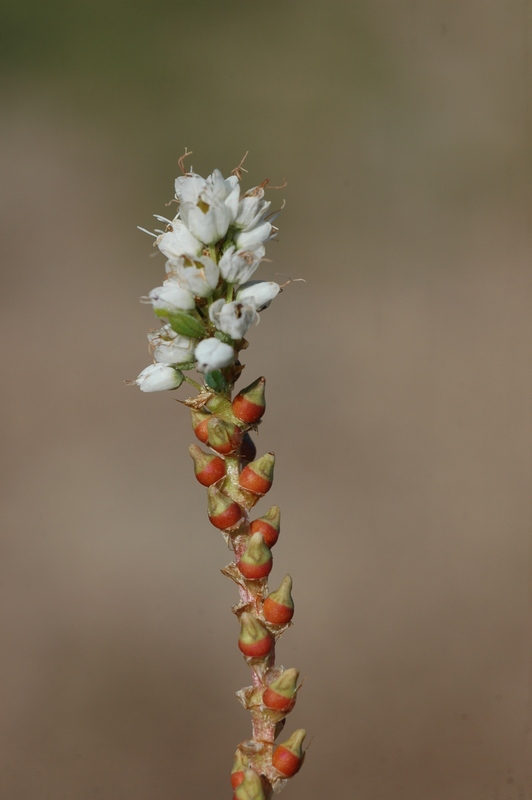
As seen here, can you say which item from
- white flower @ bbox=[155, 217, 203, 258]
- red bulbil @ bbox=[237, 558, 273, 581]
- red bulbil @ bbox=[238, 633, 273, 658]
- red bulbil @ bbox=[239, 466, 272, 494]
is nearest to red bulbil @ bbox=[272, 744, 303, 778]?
red bulbil @ bbox=[238, 633, 273, 658]

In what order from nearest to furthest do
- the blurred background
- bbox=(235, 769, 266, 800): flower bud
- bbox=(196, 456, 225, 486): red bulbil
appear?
bbox=(235, 769, 266, 800): flower bud < bbox=(196, 456, 225, 486): red bulbil < the blurred background

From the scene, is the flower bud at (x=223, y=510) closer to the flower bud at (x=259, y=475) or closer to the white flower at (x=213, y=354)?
the flower bud at (x=259, y=475)

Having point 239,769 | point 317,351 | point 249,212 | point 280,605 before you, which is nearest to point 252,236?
point 249,212

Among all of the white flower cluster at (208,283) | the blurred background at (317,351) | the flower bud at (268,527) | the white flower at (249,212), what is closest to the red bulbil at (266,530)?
the flower bud at (268,527)

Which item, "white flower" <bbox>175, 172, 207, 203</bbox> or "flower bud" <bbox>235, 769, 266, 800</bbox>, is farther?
"white flower" <bbox>175, 172, 207, 203</bbox>

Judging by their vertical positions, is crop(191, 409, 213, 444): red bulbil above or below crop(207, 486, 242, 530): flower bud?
above

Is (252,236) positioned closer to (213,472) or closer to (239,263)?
(239,263)

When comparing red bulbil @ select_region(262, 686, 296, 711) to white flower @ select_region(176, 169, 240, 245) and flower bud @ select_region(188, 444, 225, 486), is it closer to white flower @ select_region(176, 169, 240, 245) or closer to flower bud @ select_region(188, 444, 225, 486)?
flower bud @ select_region(188, 444, 225, 486)
